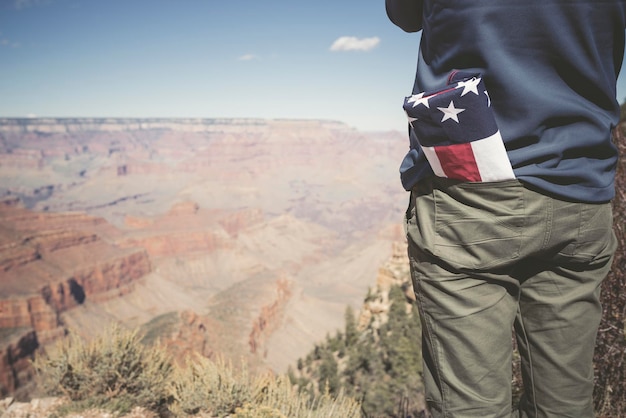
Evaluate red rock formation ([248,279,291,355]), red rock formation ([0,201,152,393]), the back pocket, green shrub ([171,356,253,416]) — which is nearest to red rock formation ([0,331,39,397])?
red rock formation ([0,201,152,393])

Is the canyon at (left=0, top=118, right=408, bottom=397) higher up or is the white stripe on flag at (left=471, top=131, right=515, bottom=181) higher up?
the white stripe on flag at (left=471, top=131, right=515, bottom=181)

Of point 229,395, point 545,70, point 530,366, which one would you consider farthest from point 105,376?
point 545,70

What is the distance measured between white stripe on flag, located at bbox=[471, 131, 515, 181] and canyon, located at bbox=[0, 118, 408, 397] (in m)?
3.62

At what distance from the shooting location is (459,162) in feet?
3.25

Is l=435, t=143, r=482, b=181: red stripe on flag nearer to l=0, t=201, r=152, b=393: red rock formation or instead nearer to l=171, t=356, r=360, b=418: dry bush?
l=171, t=356, r=360, b=418: dry bush

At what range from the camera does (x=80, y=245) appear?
54.0m

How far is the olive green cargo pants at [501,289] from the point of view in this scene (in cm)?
101

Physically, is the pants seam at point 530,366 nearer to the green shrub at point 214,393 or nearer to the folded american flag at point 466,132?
the folded american flag at point 466,132

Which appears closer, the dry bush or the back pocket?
the back pocket

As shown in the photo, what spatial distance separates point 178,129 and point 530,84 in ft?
694

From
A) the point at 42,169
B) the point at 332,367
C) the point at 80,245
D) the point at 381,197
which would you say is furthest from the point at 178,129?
the point at 332,367

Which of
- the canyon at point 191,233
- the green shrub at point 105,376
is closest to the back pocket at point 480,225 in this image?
the green shrub at point 105,376

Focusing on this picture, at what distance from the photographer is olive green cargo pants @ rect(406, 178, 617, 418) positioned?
101 cm

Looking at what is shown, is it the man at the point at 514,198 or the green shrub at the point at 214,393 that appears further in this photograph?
the green shrub at the point at 214,393
